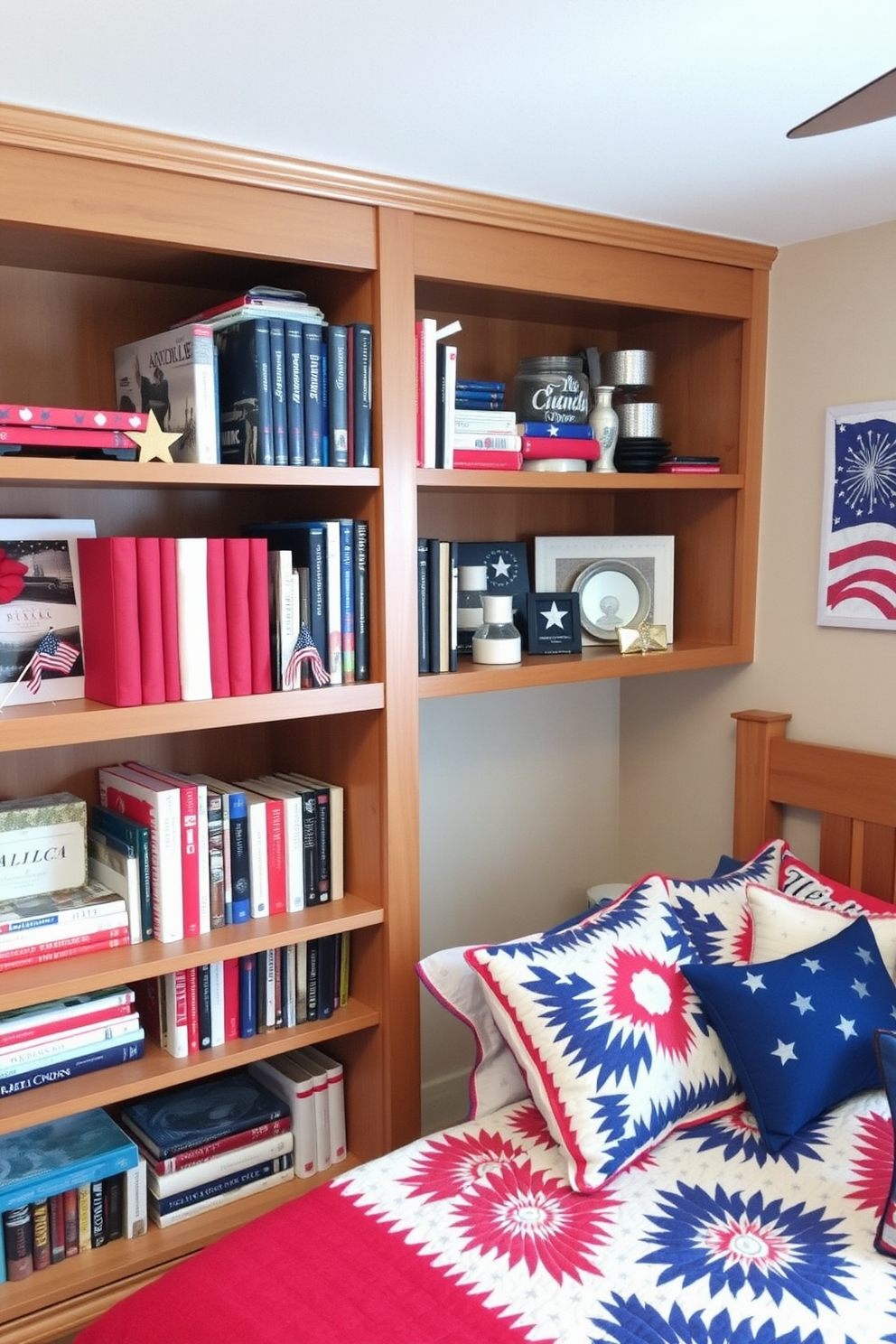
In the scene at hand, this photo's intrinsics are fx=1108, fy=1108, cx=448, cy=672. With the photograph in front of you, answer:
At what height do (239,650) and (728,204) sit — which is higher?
(728,204)

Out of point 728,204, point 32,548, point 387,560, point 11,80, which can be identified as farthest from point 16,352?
point 728,204

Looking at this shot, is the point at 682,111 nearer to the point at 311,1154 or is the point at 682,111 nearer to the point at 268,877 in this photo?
the point at 268,877

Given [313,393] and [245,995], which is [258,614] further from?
[245,995]

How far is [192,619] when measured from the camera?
6.02ft

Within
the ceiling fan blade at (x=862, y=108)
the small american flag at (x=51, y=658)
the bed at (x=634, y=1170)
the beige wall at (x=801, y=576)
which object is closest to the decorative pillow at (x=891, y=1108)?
the bed at (x=634, y=1170)

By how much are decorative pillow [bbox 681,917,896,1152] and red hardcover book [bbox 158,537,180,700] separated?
1007mm

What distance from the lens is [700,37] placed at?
4.47 ft

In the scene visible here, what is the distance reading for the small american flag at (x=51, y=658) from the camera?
187cm

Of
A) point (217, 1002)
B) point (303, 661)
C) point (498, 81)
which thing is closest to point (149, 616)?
point (303, 661)

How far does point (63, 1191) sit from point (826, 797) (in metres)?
1.68

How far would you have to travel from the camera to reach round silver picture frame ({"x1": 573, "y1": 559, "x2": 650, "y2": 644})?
8.32 ft

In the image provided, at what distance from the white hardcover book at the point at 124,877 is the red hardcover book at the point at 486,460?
3.10 feet

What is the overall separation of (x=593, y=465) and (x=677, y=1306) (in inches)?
62.6

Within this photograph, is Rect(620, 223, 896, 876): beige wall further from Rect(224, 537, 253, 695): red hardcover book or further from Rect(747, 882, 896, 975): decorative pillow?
Rect(224, 537, 253, 695): red hardcover book
